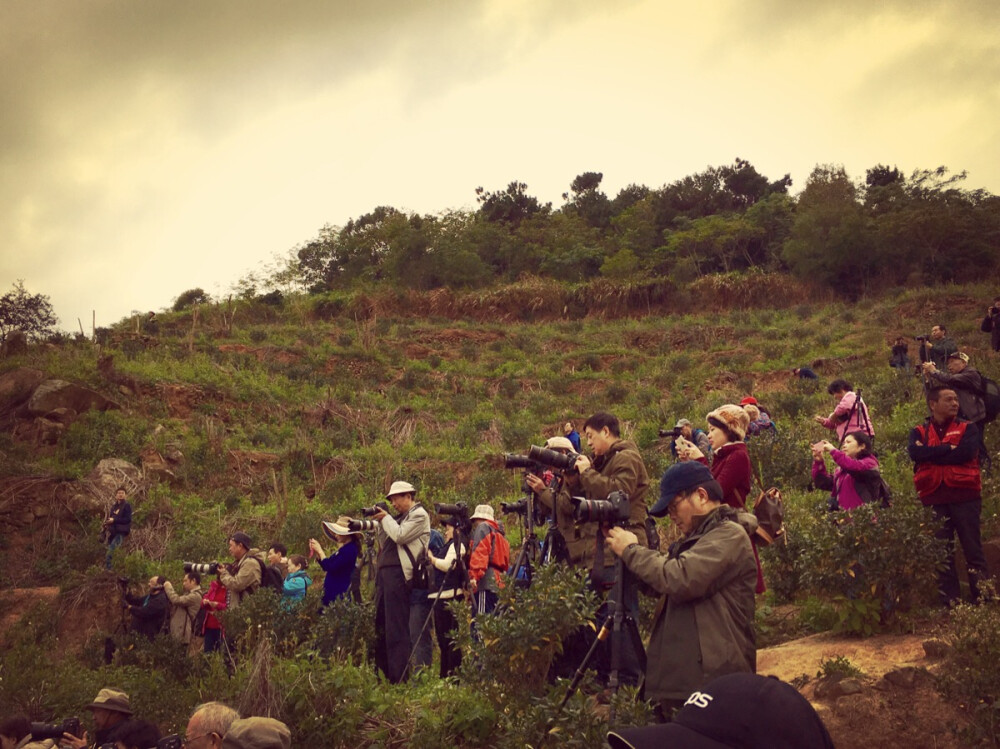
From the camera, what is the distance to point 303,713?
5.52m

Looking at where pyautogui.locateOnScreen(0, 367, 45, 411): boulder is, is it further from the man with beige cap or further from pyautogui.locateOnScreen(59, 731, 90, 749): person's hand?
pyautogui.locateOnScreen(59, 731, 90, 749): person's hand

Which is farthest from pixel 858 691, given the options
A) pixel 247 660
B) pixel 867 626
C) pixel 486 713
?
pixel 247 660

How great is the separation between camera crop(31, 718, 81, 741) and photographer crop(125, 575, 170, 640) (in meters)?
4.21

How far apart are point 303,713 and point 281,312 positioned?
32468 mm

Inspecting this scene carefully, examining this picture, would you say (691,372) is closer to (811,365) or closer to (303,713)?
(811,365)

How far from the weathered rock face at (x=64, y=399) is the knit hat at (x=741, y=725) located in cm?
2041

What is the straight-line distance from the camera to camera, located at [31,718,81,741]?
204 inches

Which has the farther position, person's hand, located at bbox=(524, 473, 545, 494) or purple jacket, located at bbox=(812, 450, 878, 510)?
purple jacket, located at bbox=(812, 450, 878, 510)

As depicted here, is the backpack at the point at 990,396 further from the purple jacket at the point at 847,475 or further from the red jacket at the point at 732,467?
the red jacket at the point at 732,467

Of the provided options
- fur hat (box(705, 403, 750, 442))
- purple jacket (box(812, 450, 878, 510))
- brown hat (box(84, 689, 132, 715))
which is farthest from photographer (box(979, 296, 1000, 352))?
brown hat (box(84, 689, 132, 715))

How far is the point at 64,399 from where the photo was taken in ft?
65.0

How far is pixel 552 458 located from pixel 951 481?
2821mm

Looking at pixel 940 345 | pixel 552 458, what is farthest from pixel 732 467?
pixel 940 345

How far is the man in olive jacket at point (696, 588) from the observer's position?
11.2 ft
